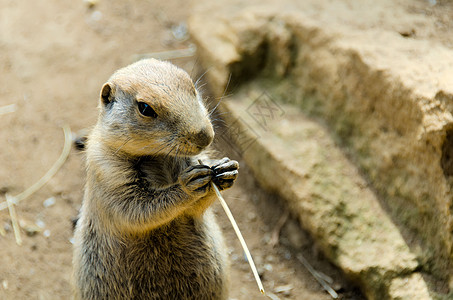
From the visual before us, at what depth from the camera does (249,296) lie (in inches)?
204

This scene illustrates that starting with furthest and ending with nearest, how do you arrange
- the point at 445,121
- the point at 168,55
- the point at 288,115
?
the point at 168,55 < the point at 288,115 < the point at 445,121

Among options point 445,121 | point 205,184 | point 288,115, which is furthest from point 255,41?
point 205,184

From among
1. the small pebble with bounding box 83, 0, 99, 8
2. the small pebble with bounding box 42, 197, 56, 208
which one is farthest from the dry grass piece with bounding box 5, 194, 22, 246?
the small pebble with bounding box 83, 0, 99, 8

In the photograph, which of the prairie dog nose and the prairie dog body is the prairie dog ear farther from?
the prairie dog nose

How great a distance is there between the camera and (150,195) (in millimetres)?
3686

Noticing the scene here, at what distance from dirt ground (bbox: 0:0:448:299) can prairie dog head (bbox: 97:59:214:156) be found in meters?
1.30

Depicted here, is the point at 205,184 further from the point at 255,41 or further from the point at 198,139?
the point at 255,41

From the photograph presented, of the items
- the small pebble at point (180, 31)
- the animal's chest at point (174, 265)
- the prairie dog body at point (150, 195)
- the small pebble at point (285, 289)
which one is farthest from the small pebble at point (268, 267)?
the small pebble at point (180, 31)

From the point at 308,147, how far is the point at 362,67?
0.99 m

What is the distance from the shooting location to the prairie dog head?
340 cm

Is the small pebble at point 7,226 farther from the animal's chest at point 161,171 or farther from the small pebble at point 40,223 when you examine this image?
the animal's chest at point 161,171

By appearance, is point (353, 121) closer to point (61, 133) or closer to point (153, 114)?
point (153, 114)

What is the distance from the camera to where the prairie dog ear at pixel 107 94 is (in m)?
3.76

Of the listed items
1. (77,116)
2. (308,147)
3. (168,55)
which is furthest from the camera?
(168,55)
